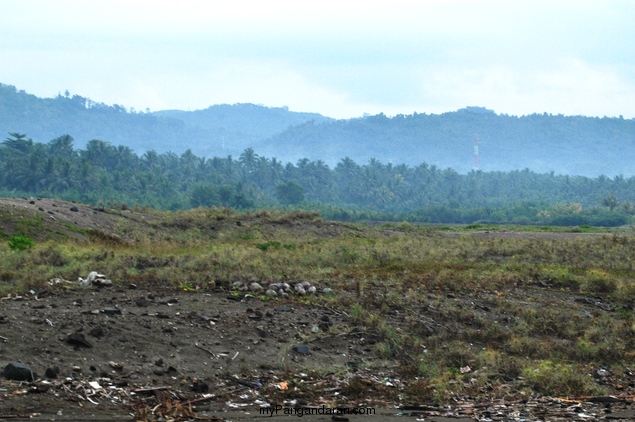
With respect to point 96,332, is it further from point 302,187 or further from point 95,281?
point 302,187

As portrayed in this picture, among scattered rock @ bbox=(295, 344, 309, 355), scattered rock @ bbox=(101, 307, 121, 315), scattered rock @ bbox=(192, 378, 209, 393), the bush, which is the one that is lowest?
scattered rock @ bbox=(192, 378, 209, 393)

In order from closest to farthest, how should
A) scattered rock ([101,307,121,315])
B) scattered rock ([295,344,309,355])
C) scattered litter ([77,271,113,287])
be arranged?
scattered rock ([295,344,309,355])
scattered rock ([101,307,121,315])
scattered litter ([77,271,113,287])

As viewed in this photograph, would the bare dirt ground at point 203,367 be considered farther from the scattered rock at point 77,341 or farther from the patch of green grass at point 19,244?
the patch of green grass at point 19,244

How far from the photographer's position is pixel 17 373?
306 inches

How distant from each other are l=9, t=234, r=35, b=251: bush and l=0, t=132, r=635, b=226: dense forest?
25589 millimetres

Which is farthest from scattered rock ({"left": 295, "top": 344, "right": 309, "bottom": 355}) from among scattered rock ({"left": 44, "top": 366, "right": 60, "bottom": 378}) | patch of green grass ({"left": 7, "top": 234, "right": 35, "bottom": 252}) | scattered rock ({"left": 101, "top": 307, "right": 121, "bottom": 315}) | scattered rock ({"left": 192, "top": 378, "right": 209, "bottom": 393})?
patch of green grass ({"left": 7, "top": 234, "right": 35, "bottom": 252})

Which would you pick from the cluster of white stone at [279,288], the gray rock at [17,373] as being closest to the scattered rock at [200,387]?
the gray rock at [17,373]

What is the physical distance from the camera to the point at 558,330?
39.8ft

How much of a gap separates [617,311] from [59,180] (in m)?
57.0

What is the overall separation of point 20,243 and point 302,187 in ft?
233

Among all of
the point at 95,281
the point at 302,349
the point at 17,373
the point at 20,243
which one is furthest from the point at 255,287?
the point at 20,243

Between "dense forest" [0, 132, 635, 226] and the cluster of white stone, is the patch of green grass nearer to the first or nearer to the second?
the cluster of white stone

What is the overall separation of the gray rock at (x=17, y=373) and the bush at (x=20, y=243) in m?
8.17

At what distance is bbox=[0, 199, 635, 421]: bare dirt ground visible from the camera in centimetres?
777
